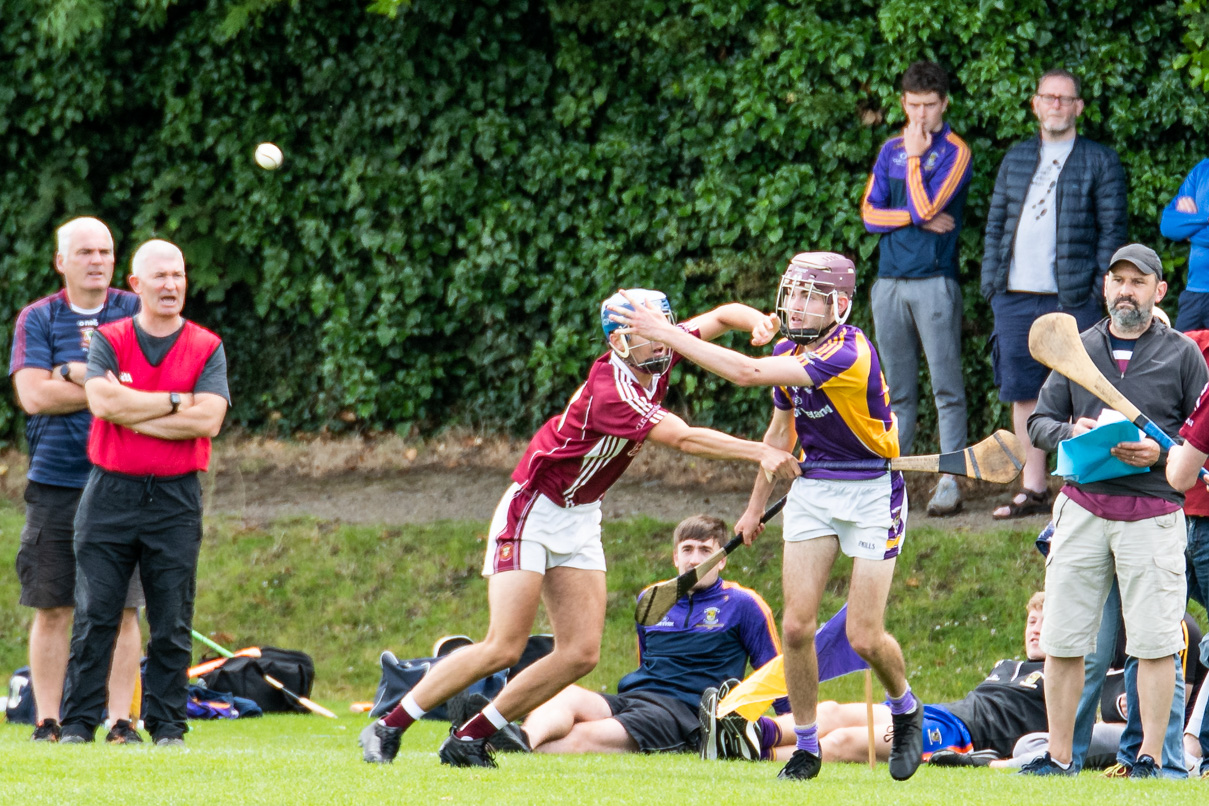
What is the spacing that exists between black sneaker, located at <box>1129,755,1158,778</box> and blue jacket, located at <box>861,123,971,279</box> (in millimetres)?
4675

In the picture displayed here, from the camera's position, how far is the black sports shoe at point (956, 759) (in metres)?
7.34

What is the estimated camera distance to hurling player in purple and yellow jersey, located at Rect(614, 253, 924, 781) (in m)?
6.36

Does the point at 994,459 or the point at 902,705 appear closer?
the point at 902,705

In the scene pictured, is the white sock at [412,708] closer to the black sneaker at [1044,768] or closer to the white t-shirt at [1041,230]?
the black sneaker at [1044,768]

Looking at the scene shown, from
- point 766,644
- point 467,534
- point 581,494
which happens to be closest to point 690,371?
point 467,534

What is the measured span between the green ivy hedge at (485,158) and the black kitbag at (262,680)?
3.95 meters

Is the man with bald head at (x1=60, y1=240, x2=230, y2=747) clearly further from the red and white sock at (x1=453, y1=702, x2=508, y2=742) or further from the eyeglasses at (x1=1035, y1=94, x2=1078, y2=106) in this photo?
the eyeglasses at (x1=1035, y1=94, x2=1078, y2=106)

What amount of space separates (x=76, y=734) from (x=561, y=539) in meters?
2.51

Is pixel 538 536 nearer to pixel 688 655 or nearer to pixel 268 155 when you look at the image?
pixel 688 655

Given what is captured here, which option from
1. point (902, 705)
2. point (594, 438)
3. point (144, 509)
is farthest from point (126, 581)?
point (902, 705)

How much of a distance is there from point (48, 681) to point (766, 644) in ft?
12.0

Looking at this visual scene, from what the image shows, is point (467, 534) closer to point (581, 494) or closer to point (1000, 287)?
point (1000, 287)

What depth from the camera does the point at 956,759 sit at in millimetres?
7348

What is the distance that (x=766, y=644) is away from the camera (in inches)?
325
